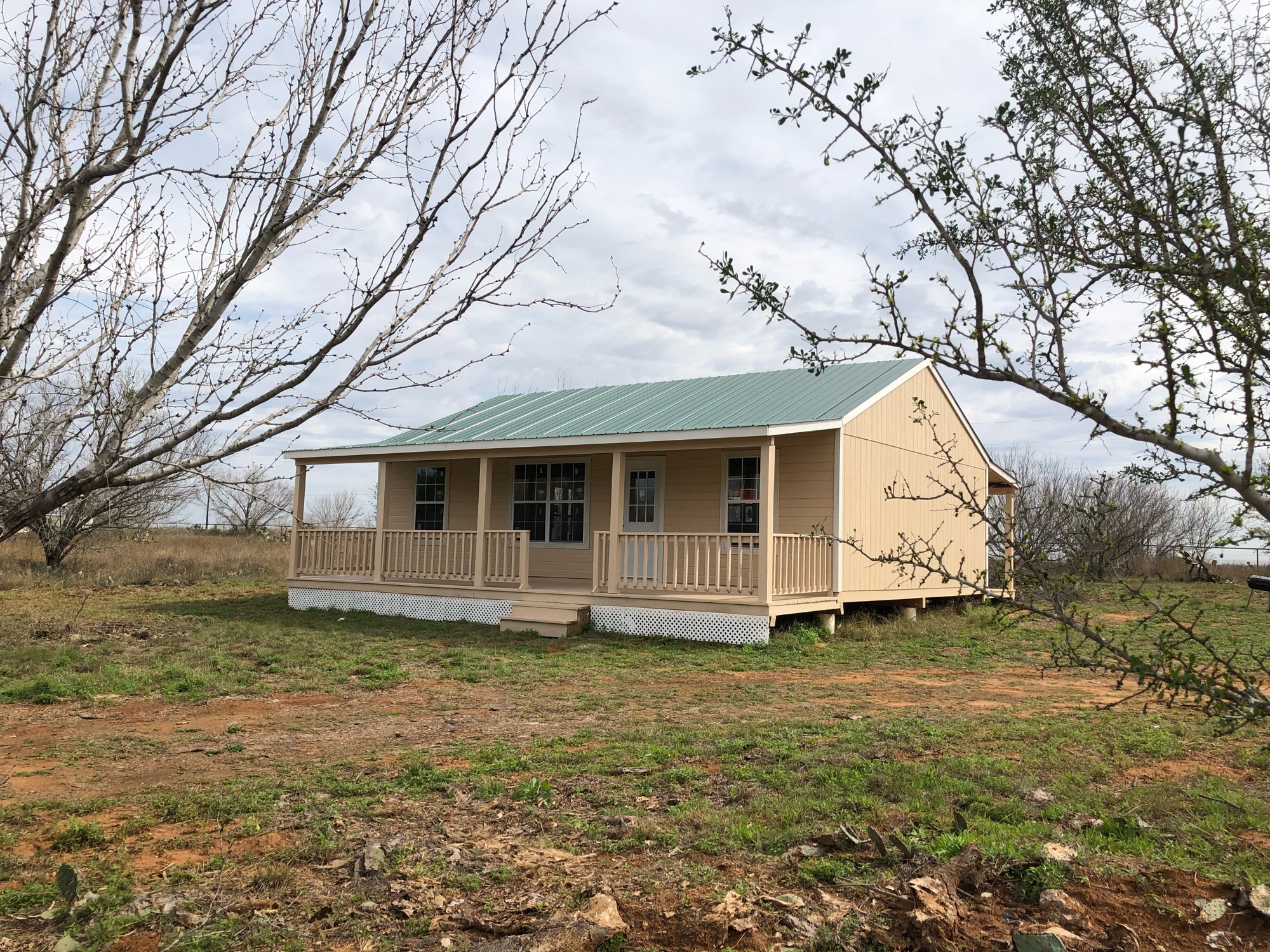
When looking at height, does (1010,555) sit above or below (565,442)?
below

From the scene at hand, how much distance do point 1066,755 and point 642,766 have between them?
305 centimetres

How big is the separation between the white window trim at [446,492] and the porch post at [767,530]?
26.9 feet

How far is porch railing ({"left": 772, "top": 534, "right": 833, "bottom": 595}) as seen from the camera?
1345cm

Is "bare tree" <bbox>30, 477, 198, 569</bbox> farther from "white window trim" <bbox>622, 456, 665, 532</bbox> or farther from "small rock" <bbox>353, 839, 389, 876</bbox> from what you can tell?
"white window trim" <bbox>622, 456, 665, 532</bbox>

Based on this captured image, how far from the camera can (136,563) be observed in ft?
80.8

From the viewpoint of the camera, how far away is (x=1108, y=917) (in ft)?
11.8

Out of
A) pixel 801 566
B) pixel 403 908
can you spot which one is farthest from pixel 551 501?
pixel 403 908

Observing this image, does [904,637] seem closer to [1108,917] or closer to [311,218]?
[1108,917]

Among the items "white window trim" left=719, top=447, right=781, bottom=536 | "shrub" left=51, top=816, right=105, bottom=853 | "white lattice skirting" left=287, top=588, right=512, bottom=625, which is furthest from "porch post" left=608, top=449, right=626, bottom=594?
"shrub" left=51, top=816, right=105, bottom=853

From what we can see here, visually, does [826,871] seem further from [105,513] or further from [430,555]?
[430,555]

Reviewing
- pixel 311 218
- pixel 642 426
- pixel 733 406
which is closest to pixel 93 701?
pixel 311 218

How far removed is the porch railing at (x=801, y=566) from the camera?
44.1ft

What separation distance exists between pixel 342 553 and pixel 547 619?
5.67m

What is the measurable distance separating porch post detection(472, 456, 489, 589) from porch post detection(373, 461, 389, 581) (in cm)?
223
